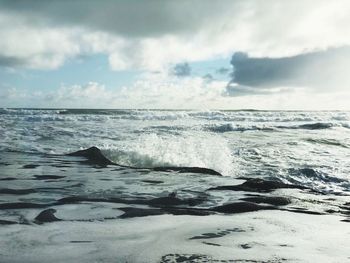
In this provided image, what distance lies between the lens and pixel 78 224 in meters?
5.33

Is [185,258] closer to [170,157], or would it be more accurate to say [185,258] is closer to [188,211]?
[188,211]

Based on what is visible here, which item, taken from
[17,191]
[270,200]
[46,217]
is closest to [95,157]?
[17,191]

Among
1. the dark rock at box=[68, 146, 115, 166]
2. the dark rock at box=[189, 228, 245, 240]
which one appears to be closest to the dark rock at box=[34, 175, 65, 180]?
the dark rock at box=[68, 146, 115, 166]

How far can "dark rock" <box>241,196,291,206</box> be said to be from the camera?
23.5ft

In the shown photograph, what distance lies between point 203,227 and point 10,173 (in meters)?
6.13

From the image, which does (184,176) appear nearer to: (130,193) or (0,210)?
(130,193)

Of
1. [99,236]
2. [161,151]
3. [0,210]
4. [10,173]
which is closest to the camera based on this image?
[99,236]

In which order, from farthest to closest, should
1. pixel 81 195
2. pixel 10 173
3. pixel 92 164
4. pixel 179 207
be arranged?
1. pixel 92 164
2. pixel 10 173
3. pixel 81 195
4. pixel 179 207

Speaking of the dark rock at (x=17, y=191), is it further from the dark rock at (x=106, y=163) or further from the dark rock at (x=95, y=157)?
the dark rock at (x=95, y=157)

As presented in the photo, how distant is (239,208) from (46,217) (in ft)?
9.38

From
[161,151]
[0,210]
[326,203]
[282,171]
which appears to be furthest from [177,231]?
[161,151]

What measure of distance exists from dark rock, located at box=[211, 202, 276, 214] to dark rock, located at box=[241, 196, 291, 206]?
37cm

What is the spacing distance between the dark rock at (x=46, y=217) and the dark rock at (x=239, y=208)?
238 centimetres

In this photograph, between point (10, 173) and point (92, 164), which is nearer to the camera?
point (10, 173)
